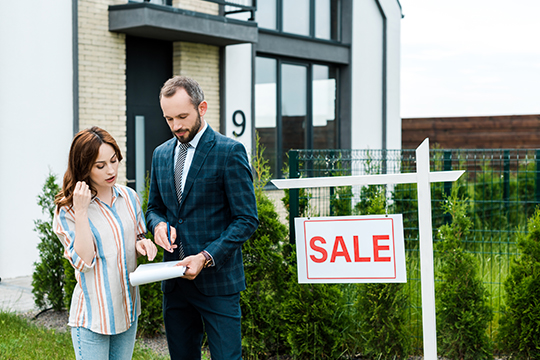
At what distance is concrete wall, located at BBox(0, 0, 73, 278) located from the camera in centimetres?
790

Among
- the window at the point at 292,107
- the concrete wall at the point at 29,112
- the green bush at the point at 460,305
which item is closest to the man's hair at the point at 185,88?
the green bush at the point at 460,305

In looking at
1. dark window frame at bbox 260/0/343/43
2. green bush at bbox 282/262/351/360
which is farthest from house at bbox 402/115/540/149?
green bush at bbox 282/262/351/360

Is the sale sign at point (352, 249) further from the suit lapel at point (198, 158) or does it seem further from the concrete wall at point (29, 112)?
the concrete wall at point (29, 112)

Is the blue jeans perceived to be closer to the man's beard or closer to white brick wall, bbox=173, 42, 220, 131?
the man's beard

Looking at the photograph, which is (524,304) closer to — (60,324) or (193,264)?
(193,264)

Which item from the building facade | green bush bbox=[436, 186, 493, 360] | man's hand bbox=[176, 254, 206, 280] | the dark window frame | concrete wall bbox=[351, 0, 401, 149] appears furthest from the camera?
concrete wall bbox=[351, 0, 401, 149]

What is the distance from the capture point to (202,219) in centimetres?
268

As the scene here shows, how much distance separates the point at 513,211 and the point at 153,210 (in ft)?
28.2

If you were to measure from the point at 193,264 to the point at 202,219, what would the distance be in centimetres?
26

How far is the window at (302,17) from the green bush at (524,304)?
345 inches

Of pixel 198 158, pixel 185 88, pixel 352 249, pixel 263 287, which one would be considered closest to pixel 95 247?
pixel 198 158

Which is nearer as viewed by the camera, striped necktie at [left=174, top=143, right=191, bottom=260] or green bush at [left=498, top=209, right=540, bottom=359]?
striped necktie at [left=174, top=143, right=191, bottom=260]

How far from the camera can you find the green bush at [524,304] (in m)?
4.16

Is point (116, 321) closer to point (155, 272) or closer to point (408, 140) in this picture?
point (155, 272)
